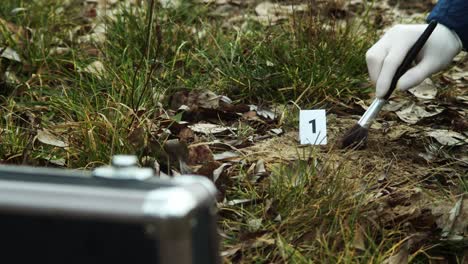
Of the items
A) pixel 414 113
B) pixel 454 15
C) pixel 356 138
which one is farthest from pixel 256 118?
pixel 454 15

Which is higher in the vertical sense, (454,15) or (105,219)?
(105,219)

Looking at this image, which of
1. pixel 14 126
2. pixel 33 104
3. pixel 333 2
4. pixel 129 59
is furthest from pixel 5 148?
pixel 333 2

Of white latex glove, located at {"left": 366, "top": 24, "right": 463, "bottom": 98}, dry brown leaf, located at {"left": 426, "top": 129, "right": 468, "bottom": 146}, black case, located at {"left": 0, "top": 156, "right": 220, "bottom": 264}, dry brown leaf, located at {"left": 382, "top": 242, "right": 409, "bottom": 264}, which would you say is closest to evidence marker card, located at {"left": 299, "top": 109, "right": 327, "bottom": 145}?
white latex glove, located at {"left": 366, "top": 24, "right": 463, "bottom": 98}

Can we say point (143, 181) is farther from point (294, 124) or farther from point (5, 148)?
point (294, 124)

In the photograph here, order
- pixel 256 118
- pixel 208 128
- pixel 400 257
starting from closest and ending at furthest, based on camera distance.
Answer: pixel 400 257 < pixel 208 128 < pixel 256 118

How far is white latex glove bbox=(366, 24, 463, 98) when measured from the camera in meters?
2.31

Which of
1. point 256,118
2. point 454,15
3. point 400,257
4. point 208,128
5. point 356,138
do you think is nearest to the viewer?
point 400,257

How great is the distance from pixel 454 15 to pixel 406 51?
156 mm

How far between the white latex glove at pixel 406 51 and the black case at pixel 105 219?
51.7 inches

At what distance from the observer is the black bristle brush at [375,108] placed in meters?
2.29

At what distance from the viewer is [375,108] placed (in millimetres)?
2408

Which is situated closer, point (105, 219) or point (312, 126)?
point (105, 219)

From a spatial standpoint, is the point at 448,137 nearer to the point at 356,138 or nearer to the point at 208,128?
the point at 356,138

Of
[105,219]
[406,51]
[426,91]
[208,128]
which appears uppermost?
[105,219]
